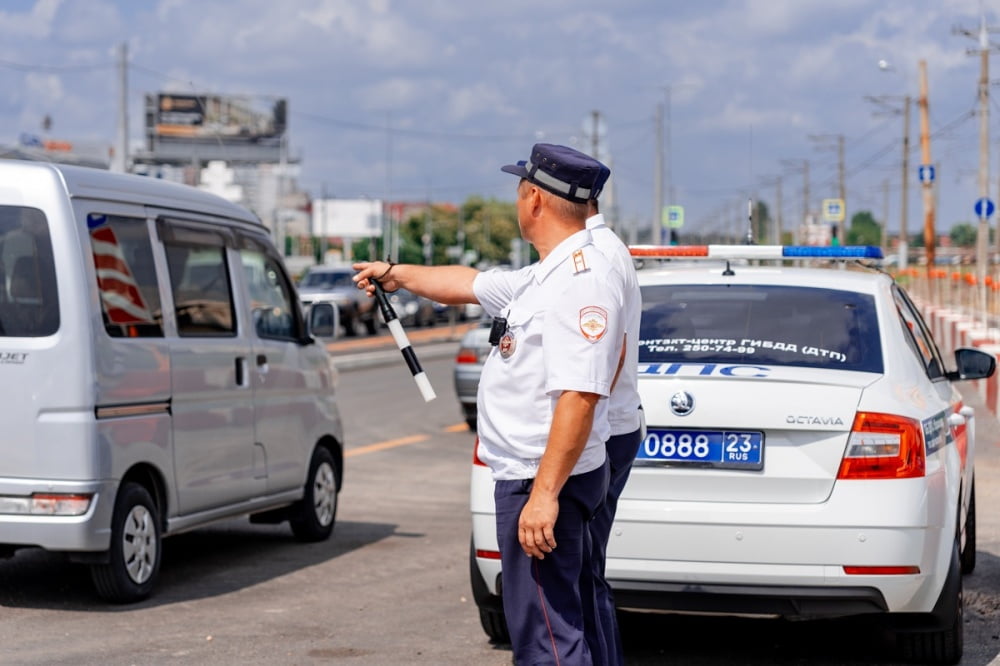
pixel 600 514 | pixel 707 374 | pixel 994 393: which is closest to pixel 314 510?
pixel 707 374

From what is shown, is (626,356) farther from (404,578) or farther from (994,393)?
(994,393)

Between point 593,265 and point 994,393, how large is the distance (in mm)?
15573

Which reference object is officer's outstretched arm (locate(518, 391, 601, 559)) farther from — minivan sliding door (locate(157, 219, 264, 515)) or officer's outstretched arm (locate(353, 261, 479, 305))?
minivan sliding door (locate(157, 219, 264, 515))

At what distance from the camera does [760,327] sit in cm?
661

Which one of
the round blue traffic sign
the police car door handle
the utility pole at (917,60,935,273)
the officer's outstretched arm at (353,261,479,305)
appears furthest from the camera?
the utility pole at (917,60,935,273)

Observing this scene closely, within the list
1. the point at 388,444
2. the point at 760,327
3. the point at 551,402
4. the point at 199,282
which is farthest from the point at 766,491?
the point at 388,444

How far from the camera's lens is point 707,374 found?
612 centimetres

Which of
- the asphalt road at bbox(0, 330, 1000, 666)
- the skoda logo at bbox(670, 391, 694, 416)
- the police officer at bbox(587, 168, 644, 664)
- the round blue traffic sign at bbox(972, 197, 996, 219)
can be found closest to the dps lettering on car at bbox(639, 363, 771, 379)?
the skoda logo at bbox(670, 391, 694, 416)

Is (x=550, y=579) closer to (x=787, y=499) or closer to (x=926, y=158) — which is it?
(x=787, y=499)

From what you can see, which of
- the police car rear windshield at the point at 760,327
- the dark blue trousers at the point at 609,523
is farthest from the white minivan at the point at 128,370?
the dark blue trousers at the point at 609,523

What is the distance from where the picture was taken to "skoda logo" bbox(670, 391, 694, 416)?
19.7 ft

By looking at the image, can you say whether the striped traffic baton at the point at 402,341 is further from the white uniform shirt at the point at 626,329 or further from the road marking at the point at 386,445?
the road marking at the point at 386,445

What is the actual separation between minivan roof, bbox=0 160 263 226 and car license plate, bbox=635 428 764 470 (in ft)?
10.4

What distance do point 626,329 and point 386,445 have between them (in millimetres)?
12487
